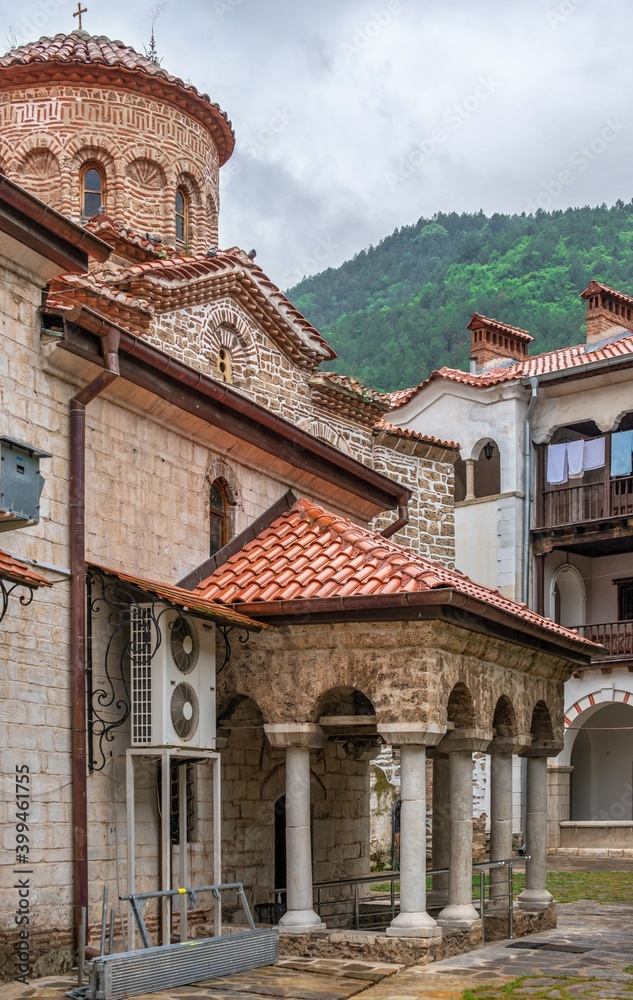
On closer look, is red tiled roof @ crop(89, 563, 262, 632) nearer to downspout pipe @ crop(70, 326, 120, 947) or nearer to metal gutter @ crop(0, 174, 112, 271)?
downspout pipe @ crop(70, 326, 120, 947)

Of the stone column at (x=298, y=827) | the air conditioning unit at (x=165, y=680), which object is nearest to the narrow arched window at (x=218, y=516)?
the air conditioning unit at (x=165, y=680)

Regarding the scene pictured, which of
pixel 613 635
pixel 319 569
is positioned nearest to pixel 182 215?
pixel 319 569

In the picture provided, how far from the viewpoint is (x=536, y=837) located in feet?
47.7

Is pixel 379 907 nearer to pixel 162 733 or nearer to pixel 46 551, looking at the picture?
pixel 162 733

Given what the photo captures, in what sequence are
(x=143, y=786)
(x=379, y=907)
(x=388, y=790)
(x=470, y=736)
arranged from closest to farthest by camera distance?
(x=143, y=786) < (x=470, y=736) < (x=379, y=907) < (x=388, y=790)

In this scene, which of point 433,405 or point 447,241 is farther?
point 447,241

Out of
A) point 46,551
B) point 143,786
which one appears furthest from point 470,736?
point 46,551

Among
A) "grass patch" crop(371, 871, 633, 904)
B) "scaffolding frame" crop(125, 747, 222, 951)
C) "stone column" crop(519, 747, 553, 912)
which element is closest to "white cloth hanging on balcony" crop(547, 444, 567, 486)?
"grass patch" crop(371, 871, 633, 904)

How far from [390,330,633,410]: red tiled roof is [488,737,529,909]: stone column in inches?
619

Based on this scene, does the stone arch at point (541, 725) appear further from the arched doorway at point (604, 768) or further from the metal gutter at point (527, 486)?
the arched doorway at point (604, 768)

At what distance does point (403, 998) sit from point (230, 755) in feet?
12.0

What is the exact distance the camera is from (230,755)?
12.6m

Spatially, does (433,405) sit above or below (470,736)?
above

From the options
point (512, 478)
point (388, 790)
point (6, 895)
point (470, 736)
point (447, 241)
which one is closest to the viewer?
point (6, 895)
